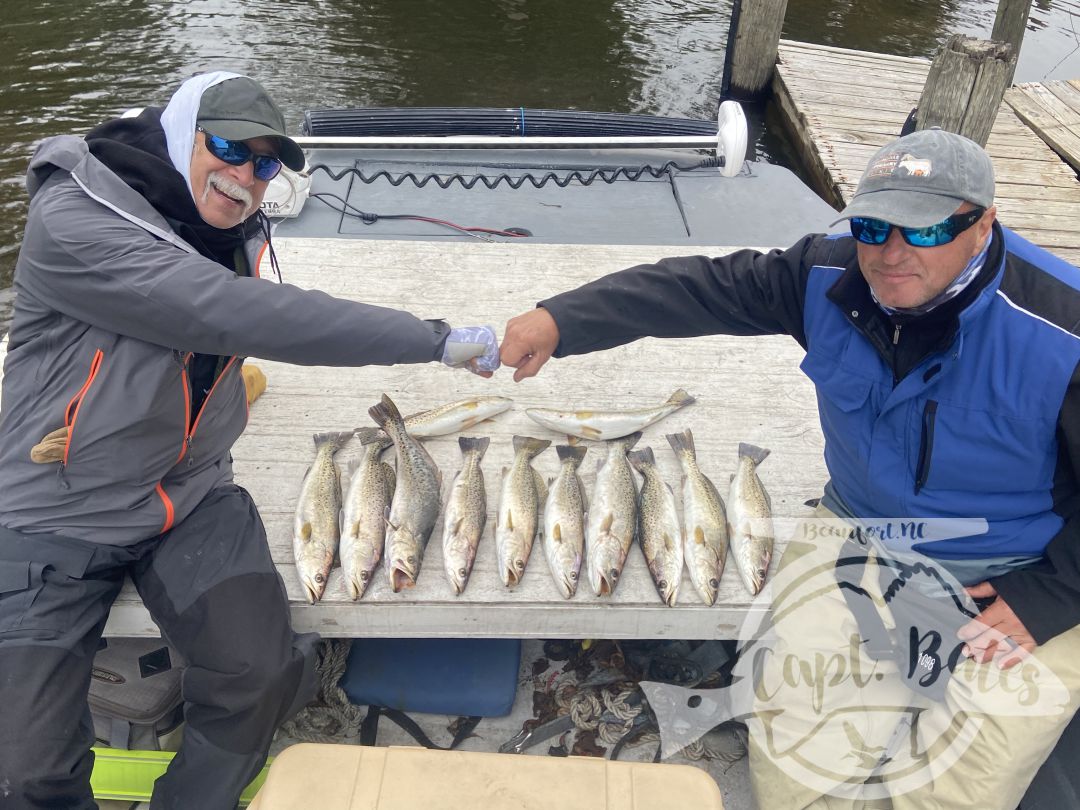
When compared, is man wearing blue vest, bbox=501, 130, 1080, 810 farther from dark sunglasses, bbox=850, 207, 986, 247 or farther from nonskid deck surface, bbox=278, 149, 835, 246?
nonskid deck surface, bbox=278, 149, 835, 246

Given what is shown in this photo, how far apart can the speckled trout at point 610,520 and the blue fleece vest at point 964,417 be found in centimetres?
94

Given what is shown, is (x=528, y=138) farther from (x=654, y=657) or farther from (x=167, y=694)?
(x=167, y=694)

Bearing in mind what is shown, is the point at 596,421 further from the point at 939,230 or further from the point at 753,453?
the point at 939,230

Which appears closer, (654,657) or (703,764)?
(703,764)

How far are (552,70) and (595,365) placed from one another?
36.9ft

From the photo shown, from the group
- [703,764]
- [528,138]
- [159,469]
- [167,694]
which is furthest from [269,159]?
[528,138]

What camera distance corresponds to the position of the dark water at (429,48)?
1214 centimetres

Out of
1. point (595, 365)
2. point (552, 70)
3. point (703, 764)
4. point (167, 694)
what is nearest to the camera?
point (167, 694)

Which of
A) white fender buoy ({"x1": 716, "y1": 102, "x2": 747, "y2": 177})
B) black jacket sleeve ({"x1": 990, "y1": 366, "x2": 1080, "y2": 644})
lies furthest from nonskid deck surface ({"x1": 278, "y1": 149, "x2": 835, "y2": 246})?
black jacket sleeve ({"x1": 990, "y1": 366, "x2": 1080, "y2": 644})

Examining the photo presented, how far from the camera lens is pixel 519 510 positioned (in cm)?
342

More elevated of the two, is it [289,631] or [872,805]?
[289,631]

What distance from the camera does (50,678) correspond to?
8.25 ft

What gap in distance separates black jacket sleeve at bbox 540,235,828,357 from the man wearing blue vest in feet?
0.05

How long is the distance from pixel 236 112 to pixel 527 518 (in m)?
1.90
